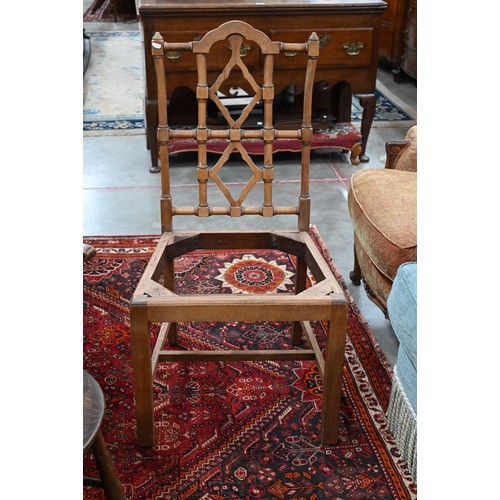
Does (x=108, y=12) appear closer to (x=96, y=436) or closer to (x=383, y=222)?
(x=383, y=222)

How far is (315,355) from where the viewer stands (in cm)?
231

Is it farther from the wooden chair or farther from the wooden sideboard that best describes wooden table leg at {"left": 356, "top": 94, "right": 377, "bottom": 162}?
the wooden chair

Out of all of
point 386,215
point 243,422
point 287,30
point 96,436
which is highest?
point 287,30

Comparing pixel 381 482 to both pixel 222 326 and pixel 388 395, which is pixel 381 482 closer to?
pixel 388 395

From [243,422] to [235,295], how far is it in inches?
20.8

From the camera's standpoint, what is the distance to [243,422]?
2.28 meters

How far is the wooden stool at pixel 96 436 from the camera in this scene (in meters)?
1.44

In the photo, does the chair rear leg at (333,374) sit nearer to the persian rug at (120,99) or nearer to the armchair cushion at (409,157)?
the armchair cushion at (409,157)

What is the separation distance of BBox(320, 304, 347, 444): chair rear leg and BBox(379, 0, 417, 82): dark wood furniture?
15.0 ft

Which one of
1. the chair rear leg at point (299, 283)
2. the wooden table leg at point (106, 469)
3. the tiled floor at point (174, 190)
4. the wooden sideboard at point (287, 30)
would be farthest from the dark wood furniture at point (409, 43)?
the wooden table leg at point (106, 469)

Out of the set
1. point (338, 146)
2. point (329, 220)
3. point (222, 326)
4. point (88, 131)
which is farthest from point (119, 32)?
point (222, 326)

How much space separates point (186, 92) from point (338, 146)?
45.0 inches

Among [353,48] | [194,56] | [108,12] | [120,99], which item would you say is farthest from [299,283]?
[108,12]
